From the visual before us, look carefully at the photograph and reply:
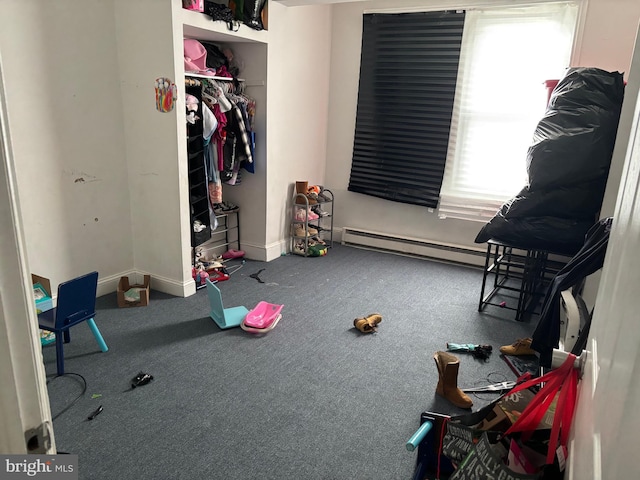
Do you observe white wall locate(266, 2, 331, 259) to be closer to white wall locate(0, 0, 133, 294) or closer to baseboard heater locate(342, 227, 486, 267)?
baseboard heater locate(342, 227, 486, 267)

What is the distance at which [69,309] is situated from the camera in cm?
236

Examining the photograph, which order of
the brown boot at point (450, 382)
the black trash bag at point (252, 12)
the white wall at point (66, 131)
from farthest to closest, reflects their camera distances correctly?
the black trash bag at point (252, 12) < the white wall at point (66, 131) < the brown boot at point (450, 382)

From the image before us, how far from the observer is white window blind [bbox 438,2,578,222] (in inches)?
151

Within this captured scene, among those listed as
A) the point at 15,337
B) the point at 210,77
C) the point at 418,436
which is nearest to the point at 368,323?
the point at 418,436

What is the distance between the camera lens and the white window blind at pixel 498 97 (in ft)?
12.6

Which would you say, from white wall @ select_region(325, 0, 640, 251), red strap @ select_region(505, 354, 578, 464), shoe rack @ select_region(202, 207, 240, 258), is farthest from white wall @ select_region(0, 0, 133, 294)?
red strap @ select_region(505, 354, 578, 464)

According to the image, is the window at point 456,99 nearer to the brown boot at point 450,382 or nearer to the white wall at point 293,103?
the white wall at point 293,103

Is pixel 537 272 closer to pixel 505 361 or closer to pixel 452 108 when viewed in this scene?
pixel 505 361

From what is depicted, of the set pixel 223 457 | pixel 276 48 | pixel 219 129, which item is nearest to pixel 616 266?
pixel 223 457

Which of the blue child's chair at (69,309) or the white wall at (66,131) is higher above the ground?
the white wall at (66,131)

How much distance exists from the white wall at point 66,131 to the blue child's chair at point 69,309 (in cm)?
76

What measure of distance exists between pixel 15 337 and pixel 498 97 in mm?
4320

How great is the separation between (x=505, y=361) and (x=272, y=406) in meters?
1.46

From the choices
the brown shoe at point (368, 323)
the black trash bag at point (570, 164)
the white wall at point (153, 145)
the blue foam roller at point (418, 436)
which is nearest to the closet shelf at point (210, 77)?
the white wall at point (153, 145)
